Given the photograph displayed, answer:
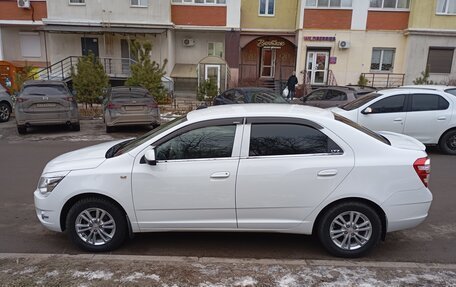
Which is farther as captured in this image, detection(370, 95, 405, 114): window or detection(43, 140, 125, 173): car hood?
detection(370, 95, 405, 114): window

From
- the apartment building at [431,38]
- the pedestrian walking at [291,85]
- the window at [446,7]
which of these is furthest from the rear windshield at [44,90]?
the window at [446,7]

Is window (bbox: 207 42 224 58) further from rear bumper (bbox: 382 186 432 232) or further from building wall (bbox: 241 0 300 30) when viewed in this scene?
rear bumper (bbox: 382 186 432 232)

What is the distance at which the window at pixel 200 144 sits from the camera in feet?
12.7

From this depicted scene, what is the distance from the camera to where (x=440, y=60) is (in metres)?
22.4

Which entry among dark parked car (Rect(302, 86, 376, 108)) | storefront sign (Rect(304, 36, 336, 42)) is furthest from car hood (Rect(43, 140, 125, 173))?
storefront sign (Rect(304, 36, 336, 42))

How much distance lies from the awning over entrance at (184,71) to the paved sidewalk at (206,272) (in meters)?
20.0

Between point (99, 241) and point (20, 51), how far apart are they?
25.9 metres

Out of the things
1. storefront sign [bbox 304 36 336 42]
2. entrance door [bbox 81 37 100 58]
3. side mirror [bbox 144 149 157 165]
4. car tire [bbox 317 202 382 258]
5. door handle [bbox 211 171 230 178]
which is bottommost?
car tire [bbox 317 202 382 258]

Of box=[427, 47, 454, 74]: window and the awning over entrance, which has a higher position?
box=[427, 47, 454, 74]: window

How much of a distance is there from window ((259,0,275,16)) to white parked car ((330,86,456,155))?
1723 cm

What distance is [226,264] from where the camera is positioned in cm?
361

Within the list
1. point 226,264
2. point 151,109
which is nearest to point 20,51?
point 151,109

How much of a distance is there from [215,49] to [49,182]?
72.0 ft

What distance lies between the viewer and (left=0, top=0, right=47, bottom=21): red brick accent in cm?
2297
